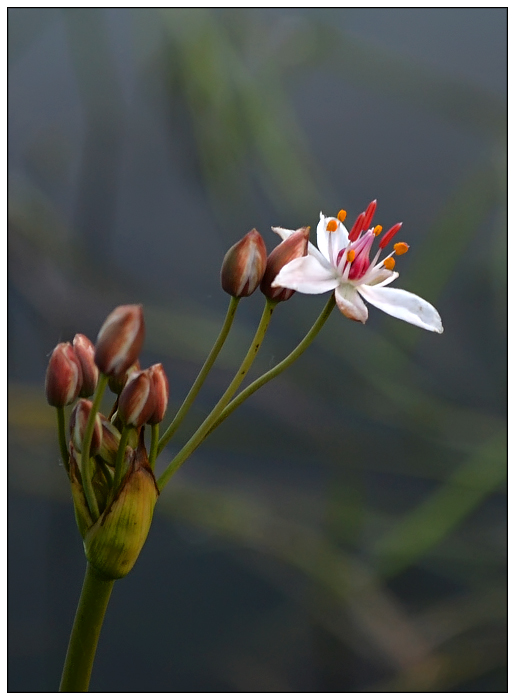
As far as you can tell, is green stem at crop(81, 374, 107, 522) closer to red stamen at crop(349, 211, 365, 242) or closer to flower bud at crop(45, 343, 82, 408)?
flower bud at crop(45, 343, 82, 408)

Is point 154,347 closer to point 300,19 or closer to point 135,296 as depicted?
point 135,296

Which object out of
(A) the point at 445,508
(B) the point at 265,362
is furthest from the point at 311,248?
(B) the point at 265,362

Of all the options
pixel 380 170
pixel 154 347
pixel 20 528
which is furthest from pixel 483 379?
pixel 20 528

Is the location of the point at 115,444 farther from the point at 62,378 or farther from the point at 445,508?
the point at 445,508

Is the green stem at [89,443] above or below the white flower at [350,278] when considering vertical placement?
below

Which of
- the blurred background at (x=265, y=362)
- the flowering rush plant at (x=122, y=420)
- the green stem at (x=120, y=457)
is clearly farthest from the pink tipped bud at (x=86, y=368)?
the blurred background at (x=265, y=362)

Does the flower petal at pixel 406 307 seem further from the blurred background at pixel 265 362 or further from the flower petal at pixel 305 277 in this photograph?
the blurred background at pixel 265 362

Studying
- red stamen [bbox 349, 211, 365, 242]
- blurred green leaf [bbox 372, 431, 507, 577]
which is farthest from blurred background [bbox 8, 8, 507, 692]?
red stamen [bbox 349, 211, 365, 242]
